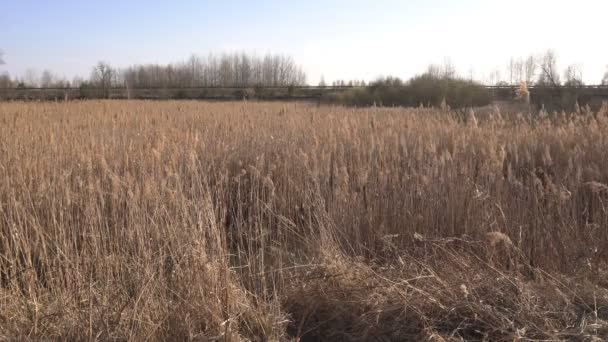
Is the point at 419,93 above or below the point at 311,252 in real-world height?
above

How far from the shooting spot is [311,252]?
388 cm

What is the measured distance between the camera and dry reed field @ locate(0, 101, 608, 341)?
9.11 feet

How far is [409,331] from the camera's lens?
2.81 meters

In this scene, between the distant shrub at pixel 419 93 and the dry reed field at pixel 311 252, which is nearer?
the dry reed field at pixel 311 252

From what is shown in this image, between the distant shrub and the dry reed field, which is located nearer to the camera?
the dry reed field

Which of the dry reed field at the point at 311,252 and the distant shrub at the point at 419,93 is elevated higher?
the distant shrub at the point at 419,93

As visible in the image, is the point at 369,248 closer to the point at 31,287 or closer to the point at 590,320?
the point at 590,320

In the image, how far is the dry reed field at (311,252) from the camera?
9.11 ft

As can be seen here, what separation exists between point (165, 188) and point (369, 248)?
164 centimetres

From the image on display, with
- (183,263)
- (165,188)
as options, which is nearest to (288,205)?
(165,188)

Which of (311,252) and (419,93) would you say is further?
(419,93)

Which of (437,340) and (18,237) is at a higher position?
(18,237)

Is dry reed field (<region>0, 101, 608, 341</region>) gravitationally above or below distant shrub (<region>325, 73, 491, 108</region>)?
below

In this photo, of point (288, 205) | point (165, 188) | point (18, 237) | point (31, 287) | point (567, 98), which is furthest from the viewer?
point (567, 98)
